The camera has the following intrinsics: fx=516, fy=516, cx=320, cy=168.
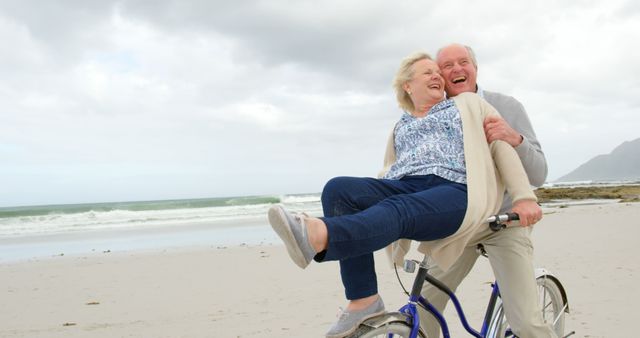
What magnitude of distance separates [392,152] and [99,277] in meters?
6.98

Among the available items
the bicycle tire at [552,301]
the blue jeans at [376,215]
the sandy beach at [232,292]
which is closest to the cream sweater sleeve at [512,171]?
the blue jeans at [376,215]

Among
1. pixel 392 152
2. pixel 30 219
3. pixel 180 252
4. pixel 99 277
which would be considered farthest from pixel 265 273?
pixel 30 219

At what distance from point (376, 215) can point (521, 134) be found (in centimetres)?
122

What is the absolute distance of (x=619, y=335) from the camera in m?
4.26

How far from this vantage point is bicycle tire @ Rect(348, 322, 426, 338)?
83.4 inches

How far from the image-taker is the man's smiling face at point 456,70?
105 inches

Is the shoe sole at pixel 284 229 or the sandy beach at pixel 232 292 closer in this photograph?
the shoe sole at pixel 284 229

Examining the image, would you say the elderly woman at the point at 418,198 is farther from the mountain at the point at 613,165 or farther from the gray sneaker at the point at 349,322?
the mountain at the point at 613,165

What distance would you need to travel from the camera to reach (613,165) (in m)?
124

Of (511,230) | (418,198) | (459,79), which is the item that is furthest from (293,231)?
(459,79)

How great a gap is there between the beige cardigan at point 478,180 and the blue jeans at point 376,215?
60 mm

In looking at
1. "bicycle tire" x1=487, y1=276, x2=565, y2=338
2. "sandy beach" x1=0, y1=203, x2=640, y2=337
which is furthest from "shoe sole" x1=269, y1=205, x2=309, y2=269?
"sandy beach" x1=0, y1=203, x2=640, y2=337

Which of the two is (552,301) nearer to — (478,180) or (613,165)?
(478,180)

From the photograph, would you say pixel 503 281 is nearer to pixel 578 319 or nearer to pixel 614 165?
pixel 578 319
